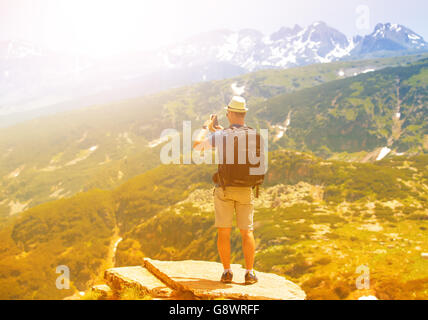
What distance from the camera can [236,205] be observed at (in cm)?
906

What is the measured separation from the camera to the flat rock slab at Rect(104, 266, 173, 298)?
9453 mm

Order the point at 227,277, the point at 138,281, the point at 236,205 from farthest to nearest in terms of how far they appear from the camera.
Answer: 1. the point at 138,281
2. the point at 227,277
3. the point at 236,205

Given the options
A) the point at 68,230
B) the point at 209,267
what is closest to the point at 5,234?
the point at 68,230

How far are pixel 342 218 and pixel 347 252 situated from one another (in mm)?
30018

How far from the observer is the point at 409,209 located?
→ 7225 cm

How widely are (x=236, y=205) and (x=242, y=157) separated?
1.45 metres

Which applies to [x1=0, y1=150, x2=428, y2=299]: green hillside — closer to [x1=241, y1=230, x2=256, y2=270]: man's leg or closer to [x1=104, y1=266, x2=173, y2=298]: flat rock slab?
[x1=241, y1=230, x2=256, y2=270]: man's leg

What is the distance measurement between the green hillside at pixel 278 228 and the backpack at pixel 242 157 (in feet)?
60.2

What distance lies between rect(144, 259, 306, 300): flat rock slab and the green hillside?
1530 cm

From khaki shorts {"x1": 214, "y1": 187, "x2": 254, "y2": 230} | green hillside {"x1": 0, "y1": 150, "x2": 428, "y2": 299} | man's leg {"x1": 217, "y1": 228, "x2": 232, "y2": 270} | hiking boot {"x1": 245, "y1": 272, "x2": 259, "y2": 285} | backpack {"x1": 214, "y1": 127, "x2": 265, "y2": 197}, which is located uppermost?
backpack {"x1": 214, "y1": 127, "x2": 265, "y2": 197}

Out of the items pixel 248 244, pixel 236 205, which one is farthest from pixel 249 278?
pixel 236 205

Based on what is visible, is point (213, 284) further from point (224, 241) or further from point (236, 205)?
point (236, 205)

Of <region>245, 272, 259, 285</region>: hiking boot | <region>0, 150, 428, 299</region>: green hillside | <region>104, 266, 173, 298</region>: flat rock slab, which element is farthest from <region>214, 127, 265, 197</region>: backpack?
<region>0, 150, 428, 299</region>: green hillside

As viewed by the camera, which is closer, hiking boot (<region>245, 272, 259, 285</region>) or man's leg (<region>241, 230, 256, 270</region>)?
man's leg (<region>241, 230, 256, 270</region>)
